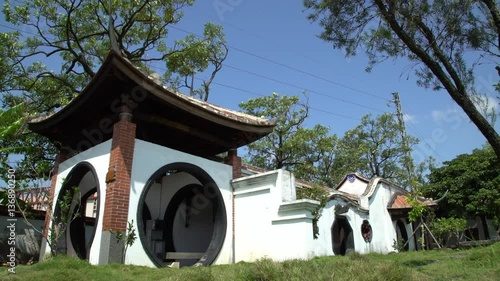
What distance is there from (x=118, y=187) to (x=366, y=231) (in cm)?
976

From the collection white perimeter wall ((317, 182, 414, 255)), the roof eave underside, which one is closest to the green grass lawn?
the roof eave underside

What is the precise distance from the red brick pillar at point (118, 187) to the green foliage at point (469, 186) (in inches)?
572

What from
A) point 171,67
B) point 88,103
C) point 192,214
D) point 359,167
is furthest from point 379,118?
point 88,103

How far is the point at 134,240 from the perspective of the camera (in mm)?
6844

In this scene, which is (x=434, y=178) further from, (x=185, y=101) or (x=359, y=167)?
(x=185, y=101)

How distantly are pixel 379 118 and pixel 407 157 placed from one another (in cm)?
533

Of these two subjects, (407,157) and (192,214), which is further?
(407,157)

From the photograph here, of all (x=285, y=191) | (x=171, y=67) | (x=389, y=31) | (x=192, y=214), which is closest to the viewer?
(x=389, y=31)

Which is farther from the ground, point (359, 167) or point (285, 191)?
point (359, 167)

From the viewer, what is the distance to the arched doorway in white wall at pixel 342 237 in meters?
12.2

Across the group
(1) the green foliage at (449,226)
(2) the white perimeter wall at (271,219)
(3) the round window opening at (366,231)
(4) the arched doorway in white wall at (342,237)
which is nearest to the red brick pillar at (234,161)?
(2) the white perimeter wall at (271,219)

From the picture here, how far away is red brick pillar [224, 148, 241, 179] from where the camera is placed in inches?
373

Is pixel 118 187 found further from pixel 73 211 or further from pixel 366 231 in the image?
pixel 366 231

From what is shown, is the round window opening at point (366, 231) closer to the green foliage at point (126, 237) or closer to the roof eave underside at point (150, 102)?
the roof eave underside at point (150, 102)
